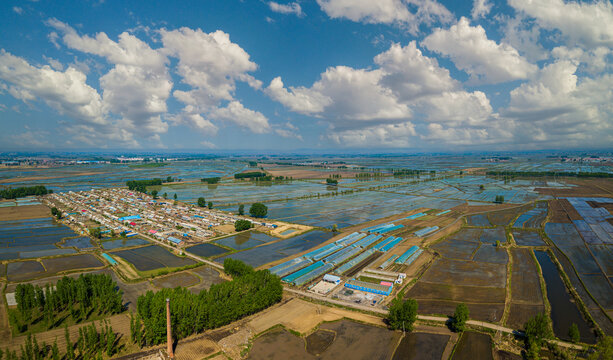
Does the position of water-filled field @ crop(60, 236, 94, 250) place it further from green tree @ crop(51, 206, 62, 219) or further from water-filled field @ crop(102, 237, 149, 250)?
green tree @ crop(51, 206, 62, 219)

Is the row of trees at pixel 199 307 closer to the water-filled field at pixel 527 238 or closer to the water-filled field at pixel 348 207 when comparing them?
the water-filled field at pixel 348 207

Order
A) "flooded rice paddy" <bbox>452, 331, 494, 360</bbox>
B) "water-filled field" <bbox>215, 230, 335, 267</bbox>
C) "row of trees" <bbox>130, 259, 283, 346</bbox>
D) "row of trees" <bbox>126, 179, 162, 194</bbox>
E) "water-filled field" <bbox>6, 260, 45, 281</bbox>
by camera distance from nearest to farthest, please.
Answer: "flooded rice paddy" <bbox>452, 331, 494, 360</bbox>
"row of trees" <bbox>130, 259, 283, 346</bbox>
"water-filled field" <bbox>6, 260, 45, 281</bbox>
"water-filled field" <bbox>215, 230, 335, 267</bbox>
"row of trees" <bbox>126, 179, 162, 194</bbox>

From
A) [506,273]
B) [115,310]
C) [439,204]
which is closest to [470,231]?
[506,273]

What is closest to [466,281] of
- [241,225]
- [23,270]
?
[241,225]

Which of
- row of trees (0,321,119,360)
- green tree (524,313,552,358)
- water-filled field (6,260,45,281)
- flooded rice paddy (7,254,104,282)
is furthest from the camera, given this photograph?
flooded rice paddy (7,254,104,282)

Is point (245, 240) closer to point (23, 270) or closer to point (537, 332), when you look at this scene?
point (23, 270)

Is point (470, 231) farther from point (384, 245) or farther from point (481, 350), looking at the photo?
point (481, 350)

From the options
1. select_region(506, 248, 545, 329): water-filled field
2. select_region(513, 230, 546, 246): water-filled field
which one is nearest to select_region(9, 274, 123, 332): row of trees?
select_region(506, 248, 545, 329): water-filled field
